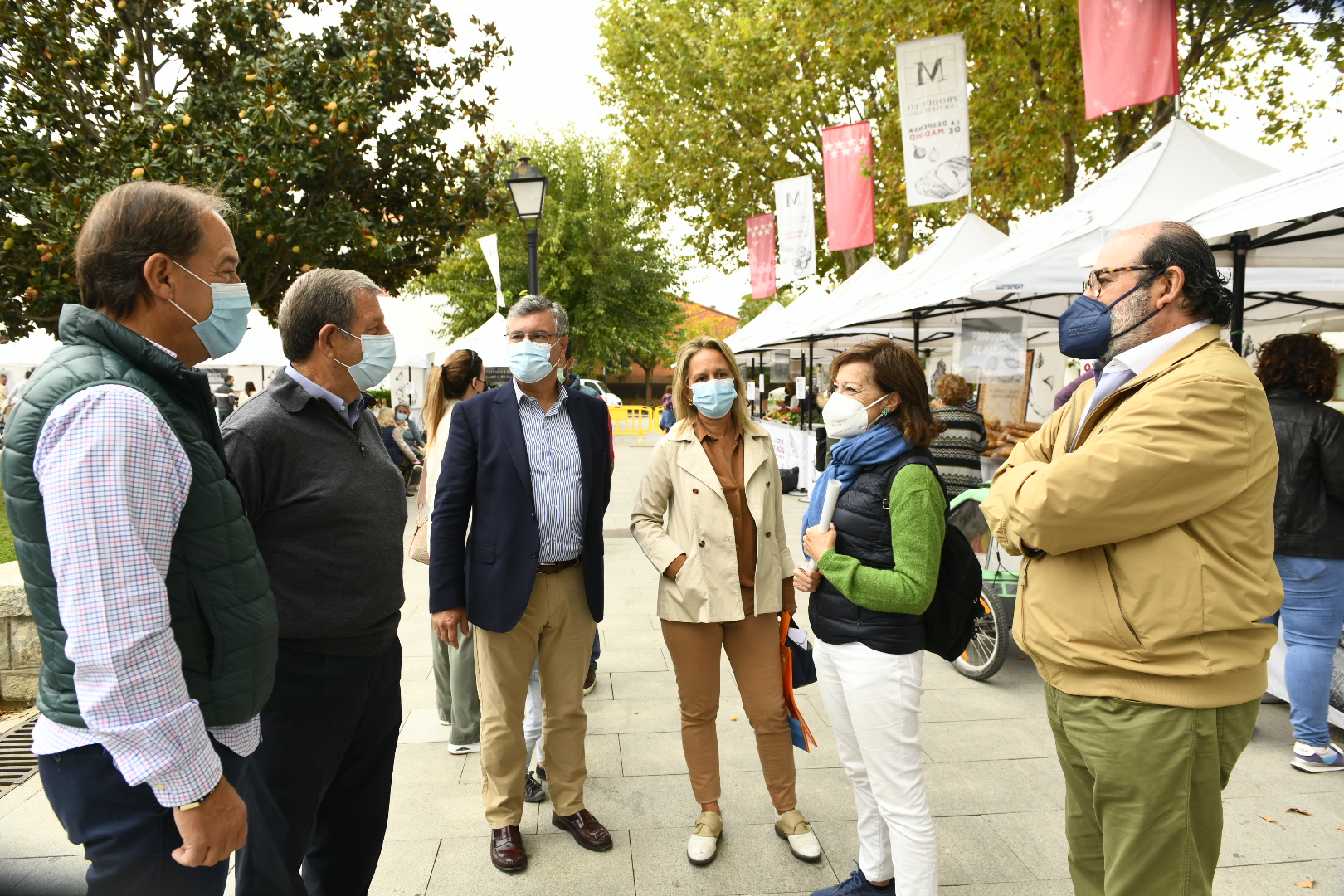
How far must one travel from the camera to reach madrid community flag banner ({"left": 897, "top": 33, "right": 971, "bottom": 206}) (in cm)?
1041

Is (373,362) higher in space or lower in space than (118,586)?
higher

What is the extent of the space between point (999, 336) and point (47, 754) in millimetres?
8087

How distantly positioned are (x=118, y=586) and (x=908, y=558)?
2.00 meters

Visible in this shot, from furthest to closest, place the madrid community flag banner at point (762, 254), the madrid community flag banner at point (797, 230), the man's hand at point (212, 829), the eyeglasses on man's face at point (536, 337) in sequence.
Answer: the madrid community flag banner at point (762, 254) < the madrid community flag banner at point (797, 230) < the eyeglasses on man's face at point (536, 337) < the man's hand at point (212, 829)

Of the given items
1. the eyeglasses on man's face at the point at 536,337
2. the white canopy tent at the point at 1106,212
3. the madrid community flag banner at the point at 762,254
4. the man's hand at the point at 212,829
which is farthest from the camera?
the madrid community flag banner at the point at 762,254

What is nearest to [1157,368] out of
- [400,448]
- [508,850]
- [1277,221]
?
[1277,221]

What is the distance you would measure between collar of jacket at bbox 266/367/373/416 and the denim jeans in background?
429 centimetres

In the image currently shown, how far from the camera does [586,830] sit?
3238mm

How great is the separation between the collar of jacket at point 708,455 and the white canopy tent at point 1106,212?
386 centimetres

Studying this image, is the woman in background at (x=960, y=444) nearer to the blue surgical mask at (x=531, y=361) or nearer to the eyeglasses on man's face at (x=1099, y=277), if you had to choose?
the blue surgical mask at (x=531, y=361)

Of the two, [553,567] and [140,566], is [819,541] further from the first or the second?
[140,566]

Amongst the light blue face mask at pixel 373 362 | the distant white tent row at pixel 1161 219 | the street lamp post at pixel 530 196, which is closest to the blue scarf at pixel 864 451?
the light blue face mask at pixel 373 362

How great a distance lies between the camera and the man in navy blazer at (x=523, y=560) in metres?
3.05

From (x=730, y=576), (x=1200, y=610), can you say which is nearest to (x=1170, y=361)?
(x=1200, y=610)
